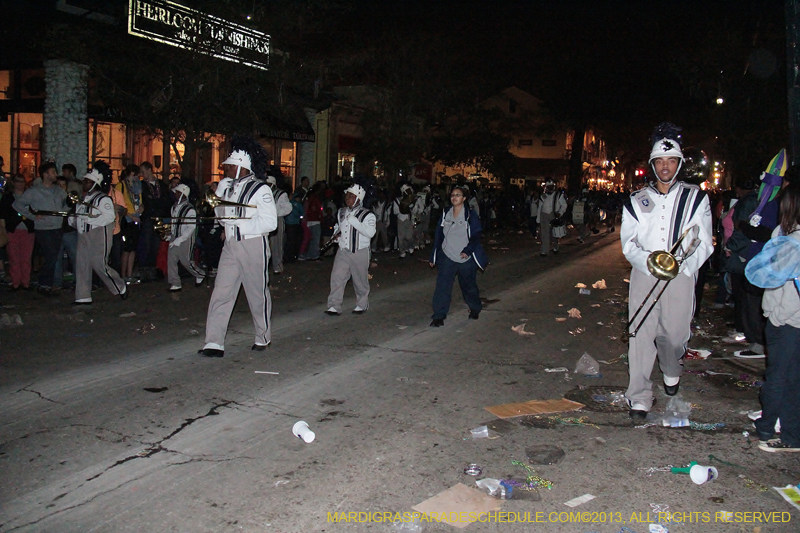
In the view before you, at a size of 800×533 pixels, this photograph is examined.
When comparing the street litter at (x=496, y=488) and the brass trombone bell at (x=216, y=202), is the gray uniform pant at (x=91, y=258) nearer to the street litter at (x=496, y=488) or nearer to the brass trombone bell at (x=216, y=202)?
the brass trombone bell at (x=216, y=202)

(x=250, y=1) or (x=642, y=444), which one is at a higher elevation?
(x=250, y=1)

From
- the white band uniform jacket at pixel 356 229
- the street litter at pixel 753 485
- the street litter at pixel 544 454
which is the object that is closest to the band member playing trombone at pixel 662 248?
the street litter at pixel 544 454

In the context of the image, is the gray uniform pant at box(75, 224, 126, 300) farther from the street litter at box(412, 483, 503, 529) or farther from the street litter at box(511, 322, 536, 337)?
the street litter at box(412, 483, 503, 529)

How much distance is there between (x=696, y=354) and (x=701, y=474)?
4.02 metres

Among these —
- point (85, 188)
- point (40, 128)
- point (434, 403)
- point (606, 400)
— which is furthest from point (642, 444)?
point (40, 128)

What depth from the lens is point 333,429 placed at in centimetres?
534

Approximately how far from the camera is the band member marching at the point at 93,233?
9617mm

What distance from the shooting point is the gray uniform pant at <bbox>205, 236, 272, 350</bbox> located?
7.39 metres

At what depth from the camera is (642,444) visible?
5.16 m

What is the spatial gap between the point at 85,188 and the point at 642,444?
8316mm

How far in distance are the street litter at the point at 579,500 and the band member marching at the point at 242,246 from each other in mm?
4337

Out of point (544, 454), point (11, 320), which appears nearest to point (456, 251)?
point (544, 454)

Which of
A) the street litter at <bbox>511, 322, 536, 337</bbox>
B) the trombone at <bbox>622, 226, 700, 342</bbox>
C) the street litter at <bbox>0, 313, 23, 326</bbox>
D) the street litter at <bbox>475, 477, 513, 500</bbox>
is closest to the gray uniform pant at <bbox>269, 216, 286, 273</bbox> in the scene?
the street litter at <bbox>0, 313, 23, 326</bbox>

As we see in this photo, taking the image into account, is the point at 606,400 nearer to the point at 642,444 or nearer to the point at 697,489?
the point at 642,444
